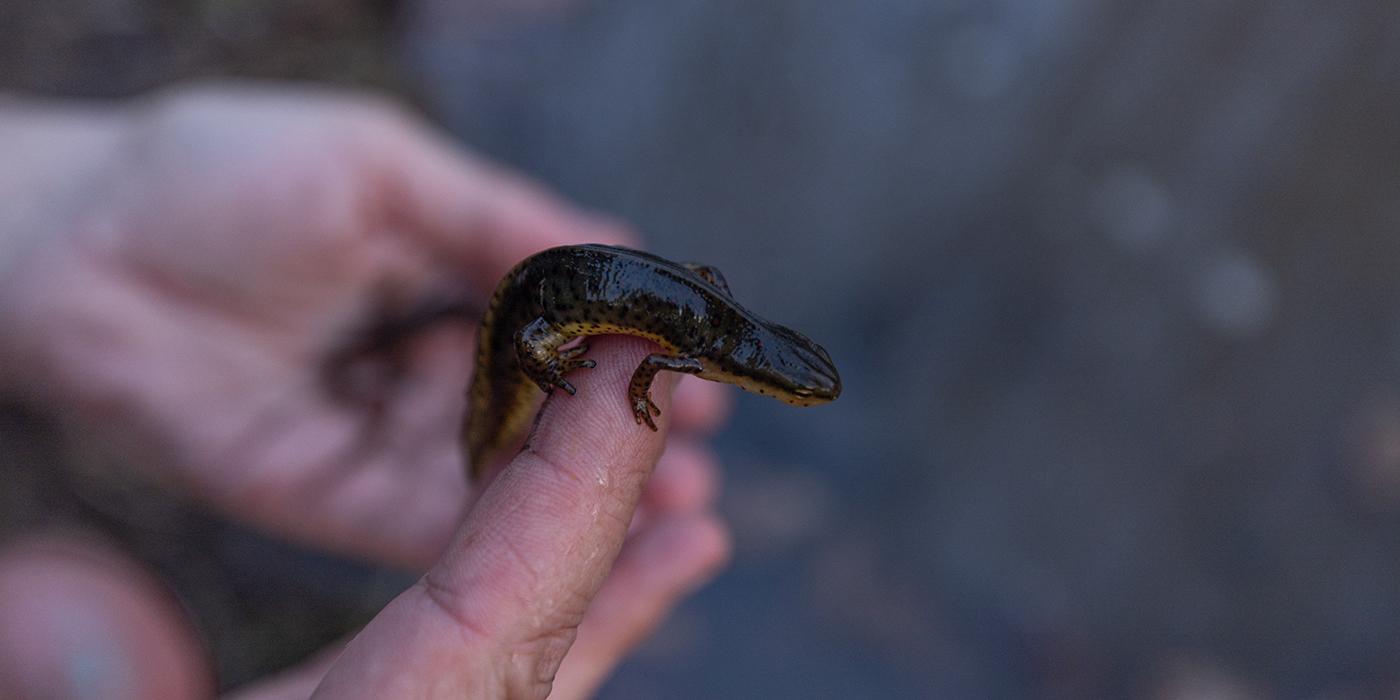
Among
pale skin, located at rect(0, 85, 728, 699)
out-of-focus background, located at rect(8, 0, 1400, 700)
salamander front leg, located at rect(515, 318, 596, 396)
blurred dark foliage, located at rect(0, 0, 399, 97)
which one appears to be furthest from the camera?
blurred dark foliage, located at rect(0, 0, 399, 97)

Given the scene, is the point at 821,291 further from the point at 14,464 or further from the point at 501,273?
the point at 14,464

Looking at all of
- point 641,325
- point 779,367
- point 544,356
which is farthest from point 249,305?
point 779,367

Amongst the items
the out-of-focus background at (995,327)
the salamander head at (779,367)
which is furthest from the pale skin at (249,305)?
the out-of-focus background at (995,327)

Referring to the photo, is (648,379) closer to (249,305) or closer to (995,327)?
(249,305)

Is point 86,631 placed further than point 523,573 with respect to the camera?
Yes

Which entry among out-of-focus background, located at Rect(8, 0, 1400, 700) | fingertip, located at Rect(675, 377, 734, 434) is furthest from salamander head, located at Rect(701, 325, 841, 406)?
out-of-focus background, located at Rect(8, 0, 1400, 700)

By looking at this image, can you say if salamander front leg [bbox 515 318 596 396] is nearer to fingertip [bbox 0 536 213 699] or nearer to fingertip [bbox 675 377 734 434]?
fingertip [bbox 675 377 734 434]
